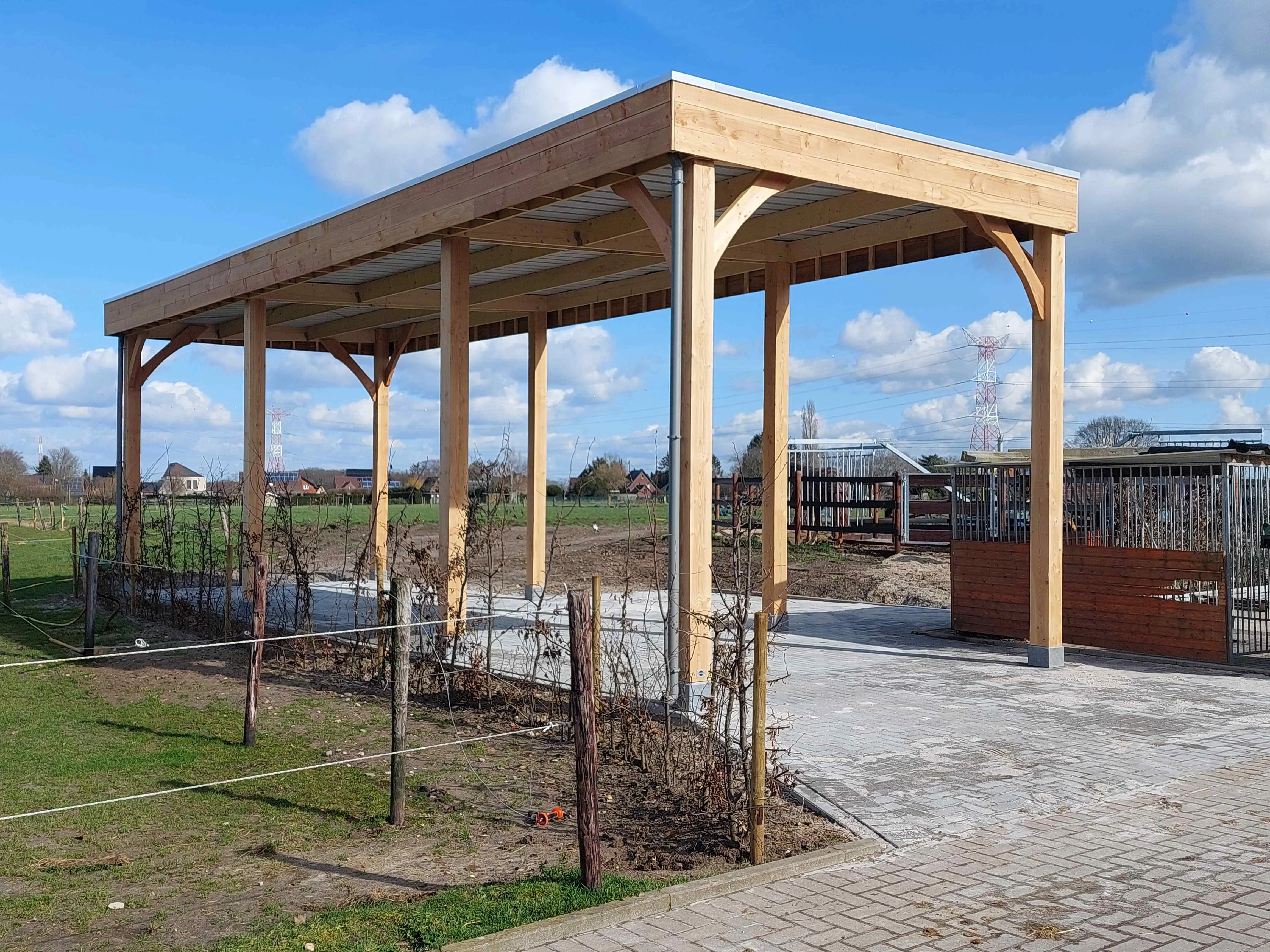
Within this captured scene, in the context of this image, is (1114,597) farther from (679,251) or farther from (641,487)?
(679,251)

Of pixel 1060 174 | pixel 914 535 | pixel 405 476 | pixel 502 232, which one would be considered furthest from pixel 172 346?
pixel 914 535

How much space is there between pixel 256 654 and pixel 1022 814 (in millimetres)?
4955

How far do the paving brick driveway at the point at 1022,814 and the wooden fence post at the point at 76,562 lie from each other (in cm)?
1131

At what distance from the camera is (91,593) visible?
38.5 feet

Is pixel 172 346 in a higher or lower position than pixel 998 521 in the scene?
higher

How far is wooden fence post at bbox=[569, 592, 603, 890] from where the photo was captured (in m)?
4.93

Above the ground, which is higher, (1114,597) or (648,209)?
(648,209)

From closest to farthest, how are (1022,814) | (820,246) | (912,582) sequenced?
(1022,814), (820,246), (912,582)

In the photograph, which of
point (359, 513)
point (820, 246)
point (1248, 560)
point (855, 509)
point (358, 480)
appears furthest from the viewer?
point (358, 480)

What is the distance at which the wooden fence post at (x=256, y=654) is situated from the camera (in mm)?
7734

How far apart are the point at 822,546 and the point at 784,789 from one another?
2136 cm

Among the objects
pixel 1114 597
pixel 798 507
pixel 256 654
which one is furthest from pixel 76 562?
pixel 798 507

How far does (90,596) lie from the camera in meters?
11.7

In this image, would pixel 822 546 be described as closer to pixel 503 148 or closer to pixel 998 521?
pixel 998 521
